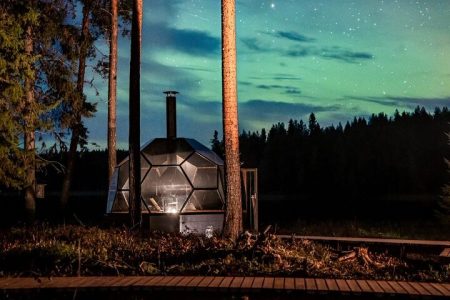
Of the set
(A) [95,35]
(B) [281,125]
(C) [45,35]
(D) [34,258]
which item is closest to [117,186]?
(C) [45,35]

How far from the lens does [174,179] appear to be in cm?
2012

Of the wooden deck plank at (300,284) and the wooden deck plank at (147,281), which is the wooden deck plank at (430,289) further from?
the wooden deck plank at (147,281)

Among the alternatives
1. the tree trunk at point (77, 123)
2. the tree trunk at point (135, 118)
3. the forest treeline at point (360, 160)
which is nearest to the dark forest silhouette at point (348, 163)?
the forest treeline at point (360, 160)

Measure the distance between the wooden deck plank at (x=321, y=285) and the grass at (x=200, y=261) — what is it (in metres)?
0.60

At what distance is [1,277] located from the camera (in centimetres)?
876

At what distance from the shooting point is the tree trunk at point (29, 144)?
1567 cm

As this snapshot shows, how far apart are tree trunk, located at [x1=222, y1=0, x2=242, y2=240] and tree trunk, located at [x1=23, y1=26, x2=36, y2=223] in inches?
222

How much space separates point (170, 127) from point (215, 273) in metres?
11.3

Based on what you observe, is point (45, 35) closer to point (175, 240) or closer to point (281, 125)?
point (175, 240)

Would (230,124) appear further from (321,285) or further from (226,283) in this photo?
(321,285)

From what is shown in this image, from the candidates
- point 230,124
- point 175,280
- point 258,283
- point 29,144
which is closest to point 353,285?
point 258,283

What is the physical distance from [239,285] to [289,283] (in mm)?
662

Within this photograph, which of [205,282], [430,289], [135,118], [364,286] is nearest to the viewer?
[430,289]

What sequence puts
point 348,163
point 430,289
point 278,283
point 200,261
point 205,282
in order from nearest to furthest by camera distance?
point 430,289
point 278,283
point 205,282
point 200,261
point 348,163
